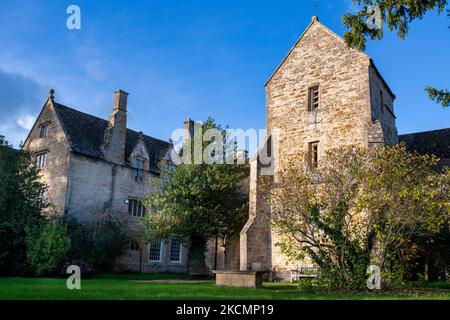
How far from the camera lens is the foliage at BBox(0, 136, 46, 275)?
911 inches

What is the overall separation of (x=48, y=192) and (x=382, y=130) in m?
22.1

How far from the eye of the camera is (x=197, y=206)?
1028 inches

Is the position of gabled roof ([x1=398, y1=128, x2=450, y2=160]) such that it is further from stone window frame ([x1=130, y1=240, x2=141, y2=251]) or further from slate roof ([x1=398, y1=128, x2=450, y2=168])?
stone window frame ([x1=130, y1=240, x2=141, y2=251])

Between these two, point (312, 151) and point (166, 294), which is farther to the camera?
point (312, 151)

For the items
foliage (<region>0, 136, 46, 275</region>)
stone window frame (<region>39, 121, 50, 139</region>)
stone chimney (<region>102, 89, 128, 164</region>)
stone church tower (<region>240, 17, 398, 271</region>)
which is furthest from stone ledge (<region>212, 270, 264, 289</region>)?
stone window frame (<region>39, 121, 50, 139</region>)

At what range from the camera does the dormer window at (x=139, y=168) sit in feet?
109

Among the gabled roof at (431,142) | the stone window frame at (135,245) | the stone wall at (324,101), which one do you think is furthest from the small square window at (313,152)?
the stone window frame at (135,245)

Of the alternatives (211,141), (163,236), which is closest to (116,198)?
(163,236)

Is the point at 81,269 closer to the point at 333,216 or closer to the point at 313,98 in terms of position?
the point at 333,216

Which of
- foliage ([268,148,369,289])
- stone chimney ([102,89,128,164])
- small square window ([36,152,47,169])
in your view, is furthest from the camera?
stone chimney ([102,89,128,164])

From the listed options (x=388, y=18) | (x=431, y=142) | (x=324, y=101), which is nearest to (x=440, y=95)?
(x=388, y=18)

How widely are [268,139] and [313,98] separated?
334 centimetres

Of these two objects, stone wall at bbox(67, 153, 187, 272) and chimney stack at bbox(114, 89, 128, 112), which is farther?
chimney stack at bbox(114, 89, 128, 112)

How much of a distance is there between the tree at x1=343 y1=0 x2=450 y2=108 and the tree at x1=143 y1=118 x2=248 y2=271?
14.9m
